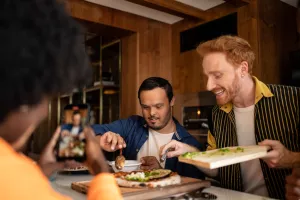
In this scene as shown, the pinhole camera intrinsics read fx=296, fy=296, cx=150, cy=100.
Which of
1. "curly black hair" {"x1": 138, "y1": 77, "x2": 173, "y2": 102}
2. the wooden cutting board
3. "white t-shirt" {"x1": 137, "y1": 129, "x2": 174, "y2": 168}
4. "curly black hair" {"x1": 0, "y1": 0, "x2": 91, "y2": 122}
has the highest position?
"curly black hair" {"x1": 138, "y1": 77, "x2": 173, "y2": 102}

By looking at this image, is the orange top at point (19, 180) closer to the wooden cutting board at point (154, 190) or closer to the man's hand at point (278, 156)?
the wooden cutting board at point (154, 190)

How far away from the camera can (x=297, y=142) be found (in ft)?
5.54

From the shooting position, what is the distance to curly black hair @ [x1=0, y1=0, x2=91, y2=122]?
0.47m

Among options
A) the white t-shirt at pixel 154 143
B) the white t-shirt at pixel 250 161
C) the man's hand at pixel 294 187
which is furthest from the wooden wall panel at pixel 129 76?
the man's hand at pixel 294 187

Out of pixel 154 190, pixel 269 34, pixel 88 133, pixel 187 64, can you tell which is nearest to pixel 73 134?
pixel 88 133

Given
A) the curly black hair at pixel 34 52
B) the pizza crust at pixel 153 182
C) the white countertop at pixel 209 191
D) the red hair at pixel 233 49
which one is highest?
the red hair at pixel 233 49

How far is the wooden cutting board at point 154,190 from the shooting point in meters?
1.22

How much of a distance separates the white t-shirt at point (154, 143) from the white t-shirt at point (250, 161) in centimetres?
62

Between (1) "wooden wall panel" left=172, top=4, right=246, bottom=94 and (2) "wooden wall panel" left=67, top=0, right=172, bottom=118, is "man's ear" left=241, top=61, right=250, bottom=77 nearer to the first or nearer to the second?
(1) "wooden wall panel" left=172, top=4, right=246, bottom=94

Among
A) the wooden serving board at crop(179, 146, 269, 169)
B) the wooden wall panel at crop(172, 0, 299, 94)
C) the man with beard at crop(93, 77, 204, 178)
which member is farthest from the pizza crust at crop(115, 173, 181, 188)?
the wooden wall panel at crop(172, 0, 299, 94)

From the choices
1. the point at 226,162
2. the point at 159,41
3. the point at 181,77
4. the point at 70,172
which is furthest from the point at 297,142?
the point at 159,41

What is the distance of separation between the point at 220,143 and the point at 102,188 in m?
1.39

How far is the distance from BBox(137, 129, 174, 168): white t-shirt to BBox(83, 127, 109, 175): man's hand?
1.61 meters

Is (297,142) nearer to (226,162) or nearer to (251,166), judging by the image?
(251,166)
